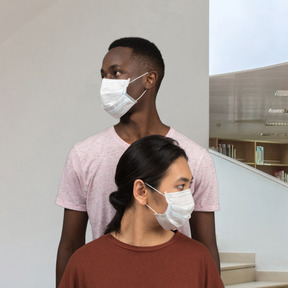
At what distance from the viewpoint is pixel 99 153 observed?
1.25 meters

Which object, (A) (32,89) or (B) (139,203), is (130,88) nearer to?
(B) (139,203)

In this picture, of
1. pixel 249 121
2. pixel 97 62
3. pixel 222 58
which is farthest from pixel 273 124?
pixel 97 62

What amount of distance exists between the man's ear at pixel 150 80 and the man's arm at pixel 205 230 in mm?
342

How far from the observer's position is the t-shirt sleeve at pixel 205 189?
1253mm

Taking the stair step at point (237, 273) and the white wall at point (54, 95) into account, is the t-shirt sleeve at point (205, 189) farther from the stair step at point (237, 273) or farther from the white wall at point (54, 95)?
the stair step at point (237, 273)

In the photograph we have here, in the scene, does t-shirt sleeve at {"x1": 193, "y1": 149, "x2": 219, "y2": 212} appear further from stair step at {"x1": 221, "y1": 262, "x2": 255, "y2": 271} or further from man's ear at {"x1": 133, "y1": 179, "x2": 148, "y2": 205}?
stair step at {"x1": 221, "y1": 262, "x2": 255, "y2": 271}

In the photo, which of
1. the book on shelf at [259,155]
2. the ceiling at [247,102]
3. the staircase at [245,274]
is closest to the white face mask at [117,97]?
the staircase at [245,274]

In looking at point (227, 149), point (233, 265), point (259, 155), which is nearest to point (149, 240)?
point (233, 265)

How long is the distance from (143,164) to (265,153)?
427 inches

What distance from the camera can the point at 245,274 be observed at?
212 inches

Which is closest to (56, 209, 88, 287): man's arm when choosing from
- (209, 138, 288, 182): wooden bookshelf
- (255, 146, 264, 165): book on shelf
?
(209, 138, 288, 182): wooden bookshelf

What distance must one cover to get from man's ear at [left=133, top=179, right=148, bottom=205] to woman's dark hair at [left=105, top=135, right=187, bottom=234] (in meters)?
0.01

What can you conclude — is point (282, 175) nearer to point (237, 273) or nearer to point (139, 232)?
point (237, 273)

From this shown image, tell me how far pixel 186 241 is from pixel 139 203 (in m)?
0.14
